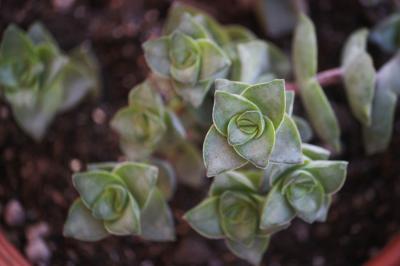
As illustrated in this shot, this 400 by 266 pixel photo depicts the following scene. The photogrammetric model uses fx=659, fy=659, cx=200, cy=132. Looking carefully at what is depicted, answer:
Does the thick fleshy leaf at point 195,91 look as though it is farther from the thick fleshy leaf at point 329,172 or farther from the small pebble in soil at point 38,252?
the small pebble in soil at point 38,252

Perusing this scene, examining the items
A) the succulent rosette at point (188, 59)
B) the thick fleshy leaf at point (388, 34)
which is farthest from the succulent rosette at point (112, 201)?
the thick fleshy leaf at point (388, 34)

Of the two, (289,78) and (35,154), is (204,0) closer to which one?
(289,78)

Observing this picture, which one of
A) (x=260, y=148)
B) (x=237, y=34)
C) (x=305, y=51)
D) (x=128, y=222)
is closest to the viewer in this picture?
(x=260, y=148)

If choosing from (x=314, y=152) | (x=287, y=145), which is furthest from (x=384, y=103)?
(x=287, y=145)

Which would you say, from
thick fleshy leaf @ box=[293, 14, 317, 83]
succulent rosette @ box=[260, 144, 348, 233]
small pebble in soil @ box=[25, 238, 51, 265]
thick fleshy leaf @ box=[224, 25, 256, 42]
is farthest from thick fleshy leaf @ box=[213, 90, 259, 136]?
small pebble in soil @ box=[25, 238, 51, 265]

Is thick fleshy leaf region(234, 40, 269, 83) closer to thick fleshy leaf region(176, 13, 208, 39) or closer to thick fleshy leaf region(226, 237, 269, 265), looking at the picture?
thick fleshy leaf region(176, 13, 208, 39)

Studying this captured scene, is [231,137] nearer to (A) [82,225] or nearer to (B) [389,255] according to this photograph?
(A) [82,225]
